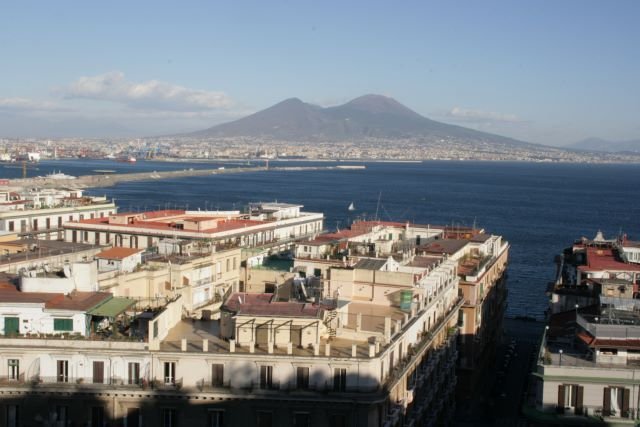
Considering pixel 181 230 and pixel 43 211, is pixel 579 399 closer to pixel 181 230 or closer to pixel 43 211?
pixel 181 230

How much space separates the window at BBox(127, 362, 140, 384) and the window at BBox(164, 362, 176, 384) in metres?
0.61

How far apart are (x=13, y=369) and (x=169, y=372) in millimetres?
3434

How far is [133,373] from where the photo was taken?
18.3 metres

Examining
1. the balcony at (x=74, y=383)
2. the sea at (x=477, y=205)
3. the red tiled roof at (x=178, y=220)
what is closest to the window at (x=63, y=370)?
the balcony at (x=74, y=383)

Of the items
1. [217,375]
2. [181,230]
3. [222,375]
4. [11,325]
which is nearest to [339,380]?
[222,375]

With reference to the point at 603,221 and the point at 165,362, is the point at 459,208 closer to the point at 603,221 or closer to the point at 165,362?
the point at 603,221

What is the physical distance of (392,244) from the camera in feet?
113

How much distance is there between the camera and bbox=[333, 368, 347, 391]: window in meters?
17.9

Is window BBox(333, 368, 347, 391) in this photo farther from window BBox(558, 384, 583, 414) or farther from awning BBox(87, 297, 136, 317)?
awning BBox(87, 297, 136, 317)

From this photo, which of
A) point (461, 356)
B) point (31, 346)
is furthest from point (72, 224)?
point (31, 346)

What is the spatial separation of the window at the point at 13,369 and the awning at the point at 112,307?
197 centimetres

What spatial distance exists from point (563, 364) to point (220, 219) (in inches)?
1099

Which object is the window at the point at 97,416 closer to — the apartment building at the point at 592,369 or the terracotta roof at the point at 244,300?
the terracotta roof at the point at 244,300

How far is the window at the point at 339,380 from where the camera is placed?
17.9 m
